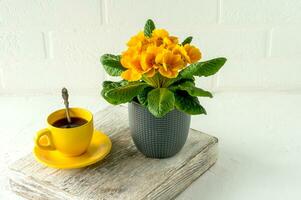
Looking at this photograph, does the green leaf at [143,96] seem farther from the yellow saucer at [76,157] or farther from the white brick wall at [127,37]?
the white brick wall at [127,37]

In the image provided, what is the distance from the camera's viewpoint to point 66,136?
37.7 inches

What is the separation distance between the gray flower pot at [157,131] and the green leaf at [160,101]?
43mm

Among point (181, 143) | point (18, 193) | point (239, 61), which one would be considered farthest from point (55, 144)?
point (239, 61)

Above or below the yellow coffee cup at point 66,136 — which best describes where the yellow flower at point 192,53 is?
above

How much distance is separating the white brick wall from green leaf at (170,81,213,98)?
456 millimetres

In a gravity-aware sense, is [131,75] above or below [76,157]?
above

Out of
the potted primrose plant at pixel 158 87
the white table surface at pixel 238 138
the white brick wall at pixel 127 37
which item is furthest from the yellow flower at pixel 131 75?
the white brick wall at pixel 127 37

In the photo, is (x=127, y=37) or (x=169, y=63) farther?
(x=127, y=37)

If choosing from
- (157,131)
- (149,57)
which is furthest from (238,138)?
(149,57)

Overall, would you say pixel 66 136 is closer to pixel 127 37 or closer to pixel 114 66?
pixel 114 66

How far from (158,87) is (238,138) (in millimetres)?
325

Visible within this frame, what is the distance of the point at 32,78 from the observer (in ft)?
4.73

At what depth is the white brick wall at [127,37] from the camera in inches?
53.8

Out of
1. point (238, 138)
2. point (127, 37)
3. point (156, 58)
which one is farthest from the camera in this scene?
point (127, 37)
